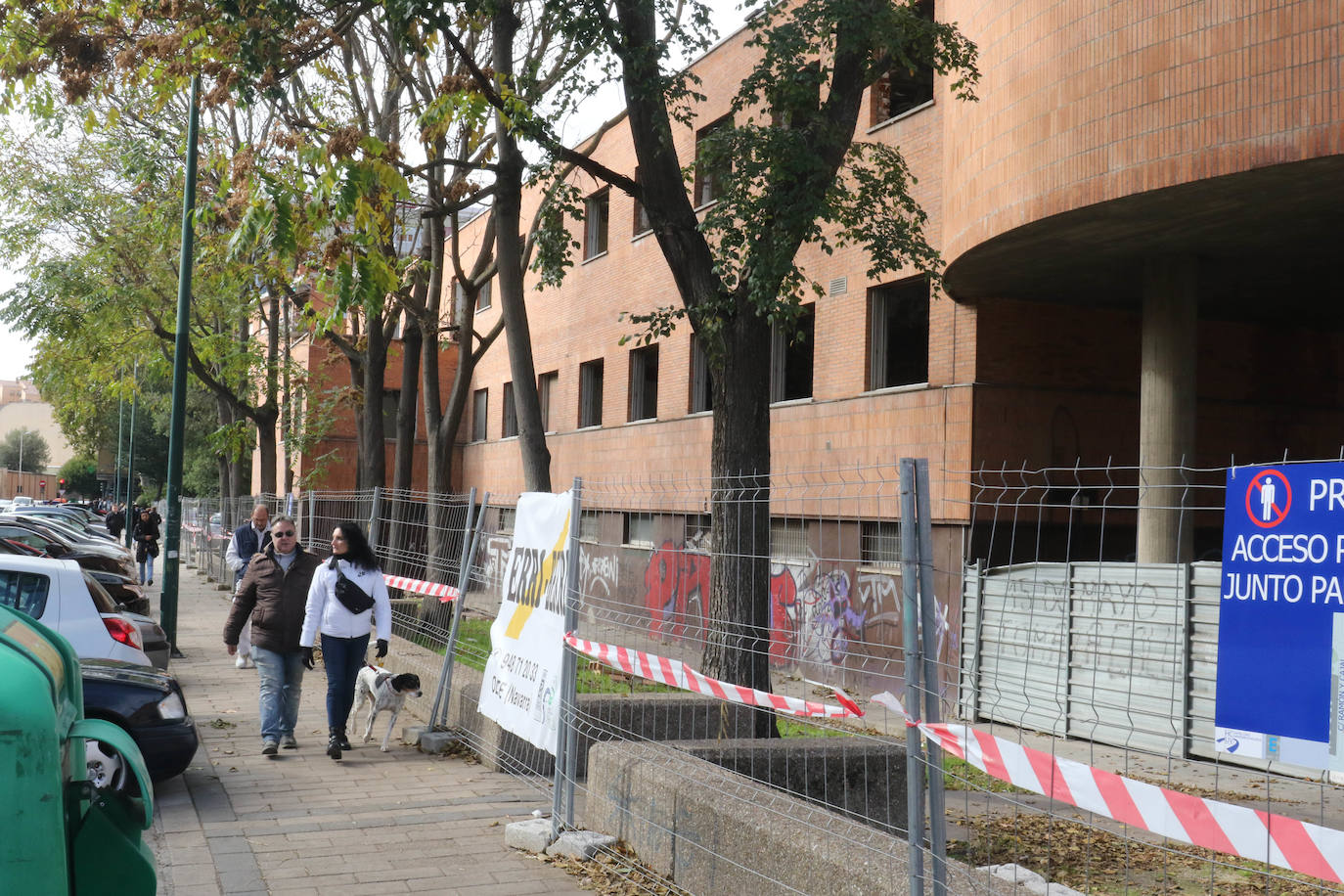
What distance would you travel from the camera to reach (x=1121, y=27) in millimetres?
11258

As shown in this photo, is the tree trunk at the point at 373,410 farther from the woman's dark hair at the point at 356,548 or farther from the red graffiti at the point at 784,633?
the woman's dark hair at the point at 356,548

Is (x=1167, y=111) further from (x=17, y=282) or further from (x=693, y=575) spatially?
(x=17, y=282)

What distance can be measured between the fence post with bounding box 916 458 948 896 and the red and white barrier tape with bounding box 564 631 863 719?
0.58 meters

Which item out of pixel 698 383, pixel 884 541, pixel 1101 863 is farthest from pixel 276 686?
pixel 698 383

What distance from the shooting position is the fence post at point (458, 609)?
9.62m

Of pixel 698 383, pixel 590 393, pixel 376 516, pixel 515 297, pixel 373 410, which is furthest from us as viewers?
pixel 590 393

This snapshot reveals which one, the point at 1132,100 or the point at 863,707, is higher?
the point at 1132,100

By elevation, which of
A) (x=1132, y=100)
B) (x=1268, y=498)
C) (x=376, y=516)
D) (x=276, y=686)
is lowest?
(x=276, y=686)

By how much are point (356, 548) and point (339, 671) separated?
2.93ft

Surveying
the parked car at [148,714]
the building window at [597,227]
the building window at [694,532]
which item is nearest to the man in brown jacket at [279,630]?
the parked car at [148,714]

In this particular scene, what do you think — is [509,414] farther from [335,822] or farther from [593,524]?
[335,822]

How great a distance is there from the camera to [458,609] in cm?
963

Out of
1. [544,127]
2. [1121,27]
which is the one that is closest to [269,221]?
[544,127]

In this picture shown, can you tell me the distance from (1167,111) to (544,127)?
526 centimetres
